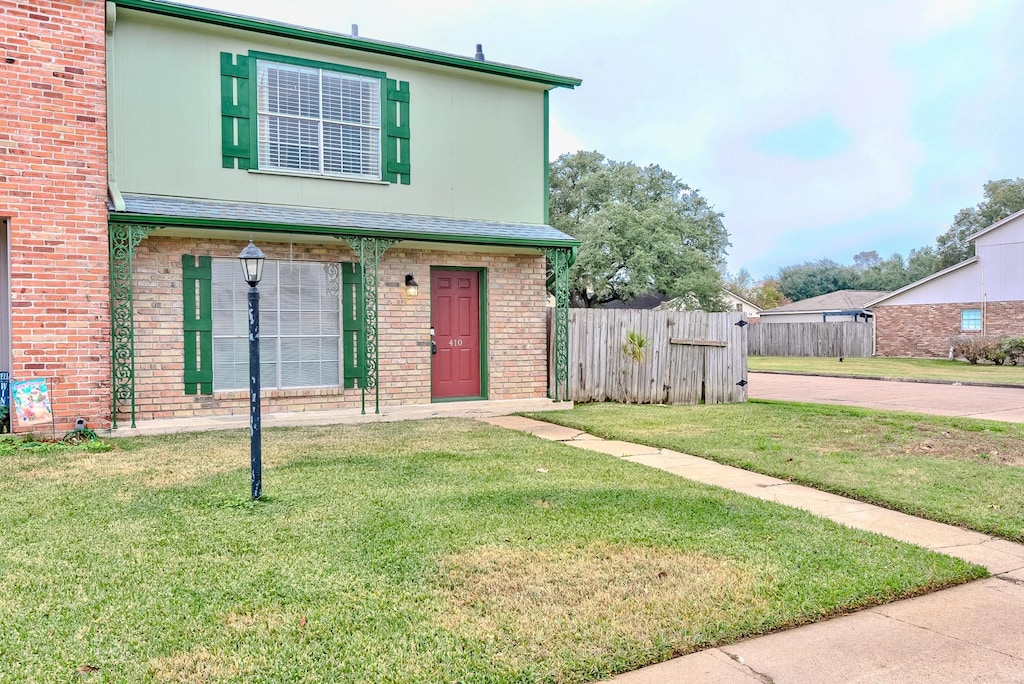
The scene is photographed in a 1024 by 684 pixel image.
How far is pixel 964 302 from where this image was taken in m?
30.1

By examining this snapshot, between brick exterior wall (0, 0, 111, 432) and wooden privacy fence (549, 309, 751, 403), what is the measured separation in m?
7.22

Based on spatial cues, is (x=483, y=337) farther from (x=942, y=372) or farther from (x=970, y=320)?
(x=970, y=320)

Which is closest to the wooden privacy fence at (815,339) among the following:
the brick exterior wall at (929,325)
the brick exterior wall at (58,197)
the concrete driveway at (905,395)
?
the brick exterior wall at (929,325)

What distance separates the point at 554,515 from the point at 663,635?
1940 millimetres

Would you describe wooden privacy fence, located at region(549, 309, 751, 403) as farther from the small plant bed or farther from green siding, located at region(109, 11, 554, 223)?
the small plant bed

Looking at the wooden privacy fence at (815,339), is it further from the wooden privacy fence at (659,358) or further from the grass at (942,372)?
the wooden privacy fence at (659,358)

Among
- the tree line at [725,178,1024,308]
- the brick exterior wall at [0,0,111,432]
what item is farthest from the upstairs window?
the brick exterior wall at [0,0,111,432]

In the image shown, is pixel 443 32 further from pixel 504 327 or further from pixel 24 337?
pixel 24 337

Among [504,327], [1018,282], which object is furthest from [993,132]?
[504,327]

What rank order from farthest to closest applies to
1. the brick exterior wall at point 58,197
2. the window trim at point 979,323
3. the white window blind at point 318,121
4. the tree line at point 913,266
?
the tree line at point 913,266, the window trim at point 979,323, the white window blind at point 318,121, the brick exterior wall at point 58,197

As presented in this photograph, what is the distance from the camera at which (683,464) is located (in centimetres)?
723

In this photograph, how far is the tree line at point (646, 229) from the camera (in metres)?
31.5

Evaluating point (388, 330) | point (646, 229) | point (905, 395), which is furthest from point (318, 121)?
point (646, 229)

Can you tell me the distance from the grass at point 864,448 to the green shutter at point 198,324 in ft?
15.9
